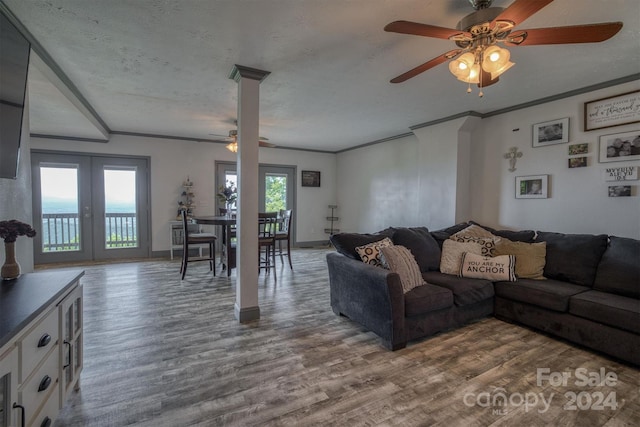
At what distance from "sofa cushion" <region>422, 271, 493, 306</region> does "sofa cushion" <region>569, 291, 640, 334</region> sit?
2.11ft

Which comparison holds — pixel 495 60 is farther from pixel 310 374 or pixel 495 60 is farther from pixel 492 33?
pixel 310 374

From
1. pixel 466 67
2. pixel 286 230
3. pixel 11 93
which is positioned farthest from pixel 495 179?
pixel 11 93

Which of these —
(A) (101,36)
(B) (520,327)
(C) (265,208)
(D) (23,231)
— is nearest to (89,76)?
(A) (101,36)

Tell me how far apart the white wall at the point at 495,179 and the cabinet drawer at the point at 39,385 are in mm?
4364

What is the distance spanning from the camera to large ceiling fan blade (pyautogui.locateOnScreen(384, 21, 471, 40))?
1.53m

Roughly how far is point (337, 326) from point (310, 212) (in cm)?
471

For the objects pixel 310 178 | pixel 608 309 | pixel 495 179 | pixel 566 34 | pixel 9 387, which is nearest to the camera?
pixel 9 387

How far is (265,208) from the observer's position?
6887mm

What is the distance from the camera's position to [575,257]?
285 centimetres

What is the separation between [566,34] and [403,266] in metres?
1.90

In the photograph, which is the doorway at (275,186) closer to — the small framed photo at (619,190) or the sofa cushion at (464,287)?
the sofa cushion at (464,287)

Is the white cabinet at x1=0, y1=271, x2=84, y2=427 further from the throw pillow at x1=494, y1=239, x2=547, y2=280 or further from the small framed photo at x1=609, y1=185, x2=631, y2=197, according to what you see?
the small framed photo at x1=609, y1=185, x2=631, y2=197

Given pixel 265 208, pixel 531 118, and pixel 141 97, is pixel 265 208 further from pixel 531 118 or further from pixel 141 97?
pixel 531 118

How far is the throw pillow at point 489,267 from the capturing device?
2939mm
